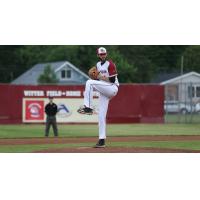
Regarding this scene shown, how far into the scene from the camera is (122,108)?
40.8 metres

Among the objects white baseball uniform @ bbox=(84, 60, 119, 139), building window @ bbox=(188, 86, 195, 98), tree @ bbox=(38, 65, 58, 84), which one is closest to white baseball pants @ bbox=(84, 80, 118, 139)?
white baseball uniform @ bbox=(84, 60, 119, 139)

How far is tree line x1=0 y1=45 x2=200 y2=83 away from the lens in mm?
75562

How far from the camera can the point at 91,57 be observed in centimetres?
7744

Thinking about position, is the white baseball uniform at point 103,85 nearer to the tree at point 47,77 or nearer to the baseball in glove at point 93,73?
the baseball in glove at point 93,73

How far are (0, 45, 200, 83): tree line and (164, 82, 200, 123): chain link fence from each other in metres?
26.1

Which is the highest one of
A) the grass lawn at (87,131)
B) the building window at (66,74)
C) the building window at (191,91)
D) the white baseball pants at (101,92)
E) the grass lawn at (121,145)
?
the white baseball pants at (101,92)

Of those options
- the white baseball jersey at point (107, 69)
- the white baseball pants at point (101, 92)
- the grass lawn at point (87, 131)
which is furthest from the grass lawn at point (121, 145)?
the grass lawn at point (87, 131)

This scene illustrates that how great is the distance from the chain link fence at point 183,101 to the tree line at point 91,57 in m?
26.1

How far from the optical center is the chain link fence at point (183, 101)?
139 ft

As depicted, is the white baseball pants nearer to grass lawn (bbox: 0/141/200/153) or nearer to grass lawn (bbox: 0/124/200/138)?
grass lawn (bbox: 0/141/200/153)

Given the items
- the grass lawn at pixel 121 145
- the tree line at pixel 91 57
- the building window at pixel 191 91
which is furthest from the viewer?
the tree line at pixel 91 57

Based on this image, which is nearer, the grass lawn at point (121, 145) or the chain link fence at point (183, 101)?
the grass lawn at point (121, 145)

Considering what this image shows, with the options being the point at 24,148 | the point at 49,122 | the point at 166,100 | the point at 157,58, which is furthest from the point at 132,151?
the point at 157,58

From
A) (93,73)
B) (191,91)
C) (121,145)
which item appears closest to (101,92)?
(93,73)
